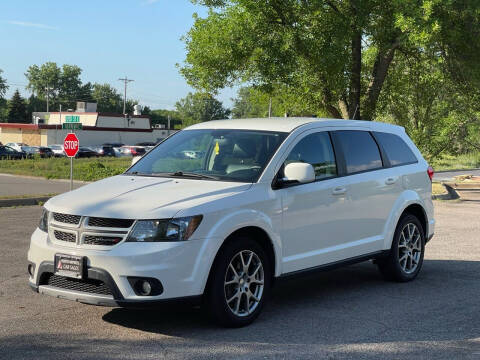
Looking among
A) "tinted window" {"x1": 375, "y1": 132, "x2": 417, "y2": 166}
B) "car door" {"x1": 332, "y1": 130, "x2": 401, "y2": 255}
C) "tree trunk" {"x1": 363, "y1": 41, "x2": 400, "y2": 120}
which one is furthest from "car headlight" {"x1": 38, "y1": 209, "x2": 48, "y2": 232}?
"tree trunk" {"x1": 363, "y1": 41, "x2": 400, "y2": 120}

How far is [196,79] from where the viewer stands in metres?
24.9

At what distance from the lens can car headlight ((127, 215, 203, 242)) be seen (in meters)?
5.74

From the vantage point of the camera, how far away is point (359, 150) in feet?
26.4

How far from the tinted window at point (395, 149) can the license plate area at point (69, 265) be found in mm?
4015

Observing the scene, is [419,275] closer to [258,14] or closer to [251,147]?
[251,147]

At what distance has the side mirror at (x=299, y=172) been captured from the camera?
662cm

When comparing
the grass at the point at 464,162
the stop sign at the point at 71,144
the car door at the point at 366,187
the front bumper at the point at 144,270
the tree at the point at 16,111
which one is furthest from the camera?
the tree at the point at 16,111

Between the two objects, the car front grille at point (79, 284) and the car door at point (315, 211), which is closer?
the car front grille at point (79, 284)

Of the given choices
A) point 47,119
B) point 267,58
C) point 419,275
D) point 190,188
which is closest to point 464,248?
point 419,275

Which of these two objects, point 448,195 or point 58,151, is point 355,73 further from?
point 58,151

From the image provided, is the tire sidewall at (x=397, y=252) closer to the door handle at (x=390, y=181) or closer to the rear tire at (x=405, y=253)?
the rear tire at (x=405, y=253)

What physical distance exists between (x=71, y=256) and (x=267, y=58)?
1744 cm

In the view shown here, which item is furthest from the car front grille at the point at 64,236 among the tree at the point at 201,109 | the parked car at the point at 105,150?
the tree at the point at 201,109

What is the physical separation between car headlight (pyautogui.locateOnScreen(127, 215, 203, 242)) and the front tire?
44cm
